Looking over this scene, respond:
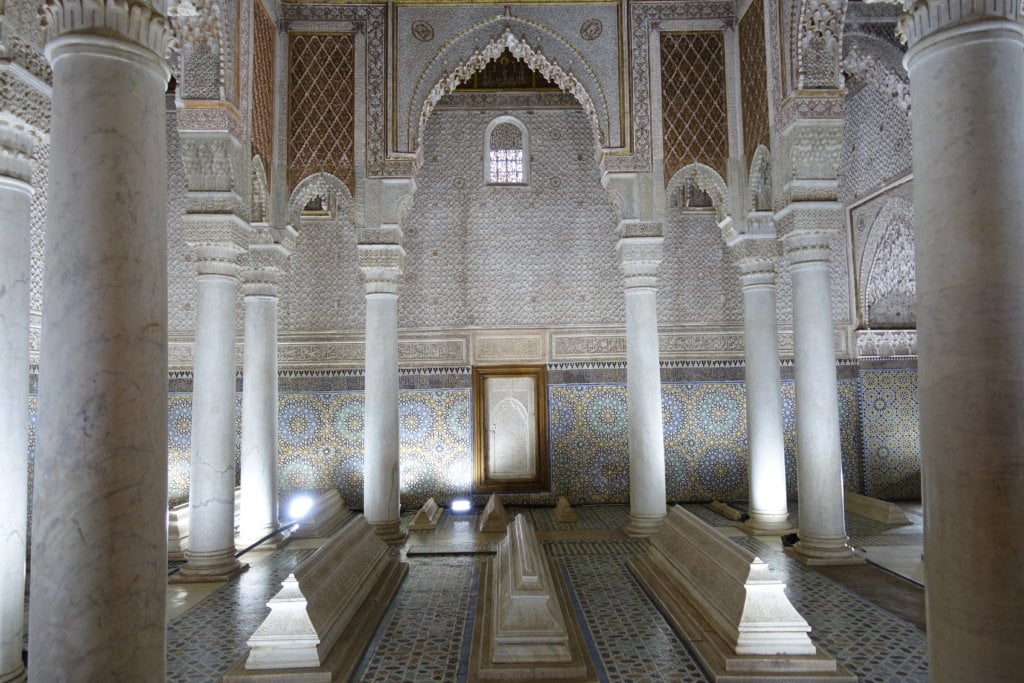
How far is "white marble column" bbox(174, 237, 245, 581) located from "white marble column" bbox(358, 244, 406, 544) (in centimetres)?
137

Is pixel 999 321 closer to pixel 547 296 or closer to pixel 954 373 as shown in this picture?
pixel 954 373

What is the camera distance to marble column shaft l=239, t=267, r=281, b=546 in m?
6.99

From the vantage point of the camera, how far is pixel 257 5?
640 cm

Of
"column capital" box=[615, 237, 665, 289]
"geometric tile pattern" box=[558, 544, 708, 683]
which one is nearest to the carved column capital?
"column capital" box=[615, 237, 665, 289]

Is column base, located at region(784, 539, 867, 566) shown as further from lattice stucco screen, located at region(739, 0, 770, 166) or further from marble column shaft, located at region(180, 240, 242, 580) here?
marble column shaft, located at region(180, 240, 242, 580)

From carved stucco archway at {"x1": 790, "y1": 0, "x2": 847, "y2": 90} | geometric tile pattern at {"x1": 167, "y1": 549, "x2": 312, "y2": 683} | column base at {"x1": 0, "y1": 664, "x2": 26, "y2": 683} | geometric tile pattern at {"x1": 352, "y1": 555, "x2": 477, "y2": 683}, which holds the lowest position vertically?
geometric tile pattern at {"x1": 352, "y1": 555, "x2": 477, "y2": 683}

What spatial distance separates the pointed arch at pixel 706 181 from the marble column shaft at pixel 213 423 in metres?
4.11

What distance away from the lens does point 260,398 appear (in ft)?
23.5

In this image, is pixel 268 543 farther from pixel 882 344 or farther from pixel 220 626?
pixel 882 344

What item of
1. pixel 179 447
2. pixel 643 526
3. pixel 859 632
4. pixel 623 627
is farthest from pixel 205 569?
pixel 859 632

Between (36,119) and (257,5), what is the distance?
3416 millimetres

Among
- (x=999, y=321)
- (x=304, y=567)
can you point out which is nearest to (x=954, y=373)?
(x=999, y=321)

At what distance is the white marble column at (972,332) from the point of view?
2.22m

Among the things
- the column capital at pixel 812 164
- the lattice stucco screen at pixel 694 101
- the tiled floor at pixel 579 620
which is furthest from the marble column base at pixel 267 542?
the column capital at pixel 812 164
